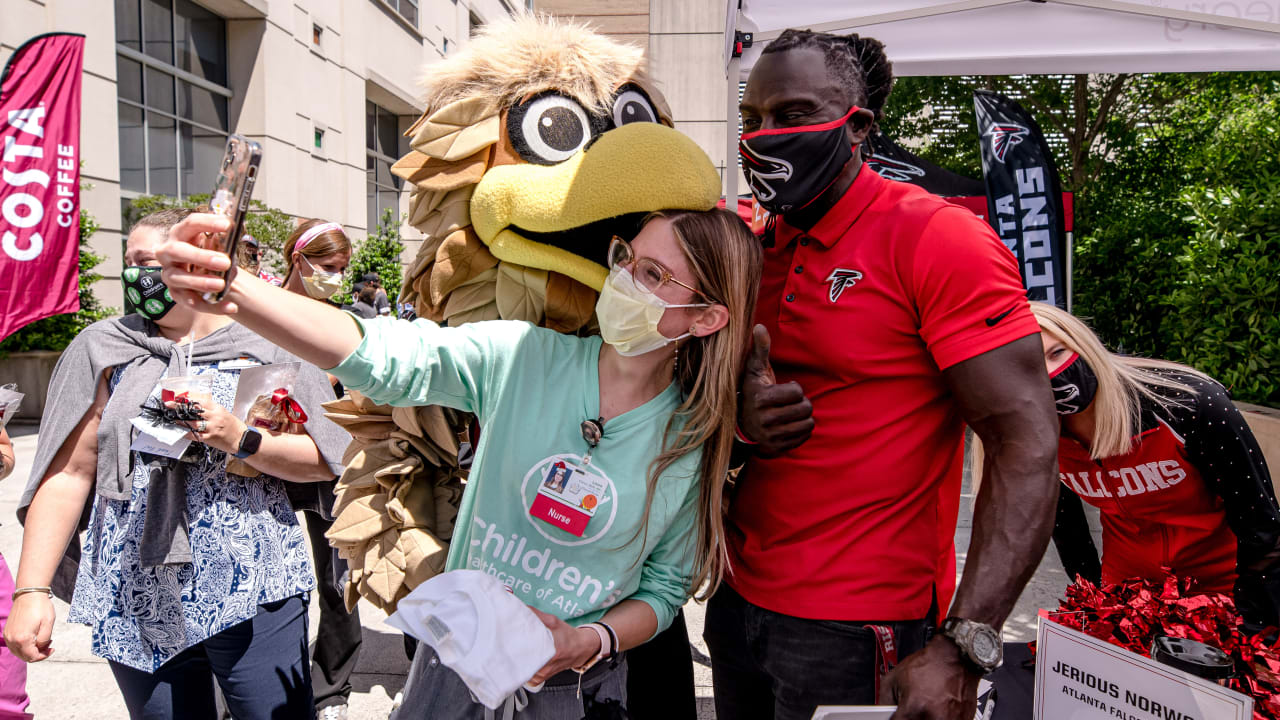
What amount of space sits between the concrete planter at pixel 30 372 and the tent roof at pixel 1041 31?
9464 mm

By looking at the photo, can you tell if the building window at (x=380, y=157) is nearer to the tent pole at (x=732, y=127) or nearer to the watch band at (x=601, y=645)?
the tent pole at (x=732, y=127)

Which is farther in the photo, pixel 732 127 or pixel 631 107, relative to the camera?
pixel 732 127

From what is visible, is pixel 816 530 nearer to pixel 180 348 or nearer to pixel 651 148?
pixel 651 148

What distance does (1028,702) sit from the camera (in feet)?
7.16

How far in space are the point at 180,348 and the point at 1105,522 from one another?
9.82 ft

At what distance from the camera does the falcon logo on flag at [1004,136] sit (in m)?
4.83

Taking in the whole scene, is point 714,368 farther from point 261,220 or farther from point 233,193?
point 261,220

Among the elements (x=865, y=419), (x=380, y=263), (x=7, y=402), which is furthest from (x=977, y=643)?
(x=380, y=263)

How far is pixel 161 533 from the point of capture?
80.9 inches

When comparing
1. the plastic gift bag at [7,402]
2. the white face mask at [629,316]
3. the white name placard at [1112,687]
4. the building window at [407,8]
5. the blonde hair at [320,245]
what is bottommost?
the white name placard at [1112,687]

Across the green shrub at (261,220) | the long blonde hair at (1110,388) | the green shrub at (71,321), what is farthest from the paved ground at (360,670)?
the green shrub at (261,220)

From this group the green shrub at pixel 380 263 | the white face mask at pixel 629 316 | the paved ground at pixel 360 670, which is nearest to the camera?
the white face mask at pixel 629 316

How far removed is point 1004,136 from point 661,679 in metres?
4.28

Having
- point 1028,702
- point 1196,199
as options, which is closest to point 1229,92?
point 1196,199
